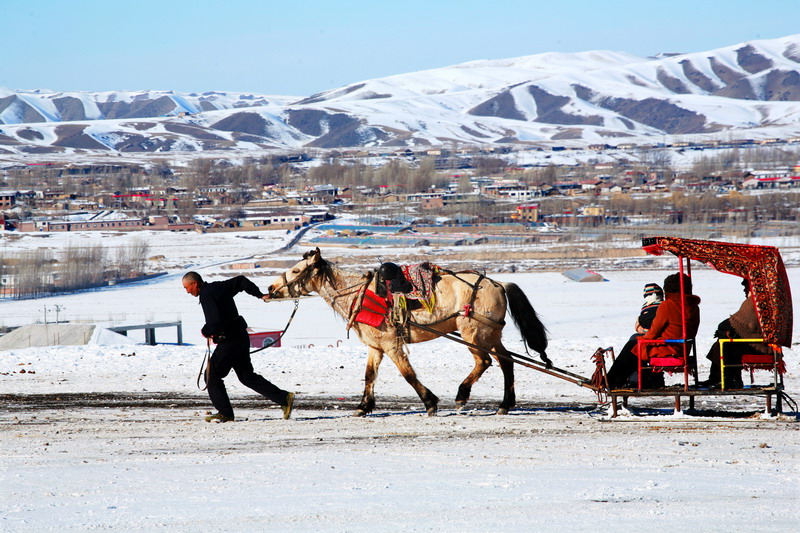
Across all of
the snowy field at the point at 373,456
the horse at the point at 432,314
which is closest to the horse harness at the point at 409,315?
the horse at the point at 432,314

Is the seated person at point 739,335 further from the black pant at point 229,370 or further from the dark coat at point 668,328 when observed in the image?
the black pant at point 229,370

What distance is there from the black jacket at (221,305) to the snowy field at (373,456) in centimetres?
84

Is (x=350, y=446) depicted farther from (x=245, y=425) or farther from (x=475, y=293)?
(x=475, y=293)

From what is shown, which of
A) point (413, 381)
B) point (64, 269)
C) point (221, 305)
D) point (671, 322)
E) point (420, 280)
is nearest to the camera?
point (671, 322)

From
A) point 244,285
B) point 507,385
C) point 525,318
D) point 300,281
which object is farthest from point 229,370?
point 525,318

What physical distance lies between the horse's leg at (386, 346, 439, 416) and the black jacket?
142cm

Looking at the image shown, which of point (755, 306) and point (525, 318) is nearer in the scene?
point (755, 306)

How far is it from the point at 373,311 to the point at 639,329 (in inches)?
96.5

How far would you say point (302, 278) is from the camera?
916 cm

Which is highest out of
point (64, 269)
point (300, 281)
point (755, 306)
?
point (300, 281)

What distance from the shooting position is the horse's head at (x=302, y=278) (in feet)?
29.8

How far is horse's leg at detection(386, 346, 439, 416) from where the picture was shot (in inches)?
344

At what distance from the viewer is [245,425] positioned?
27.3 ft

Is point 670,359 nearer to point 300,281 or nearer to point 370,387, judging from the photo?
point 370,387
